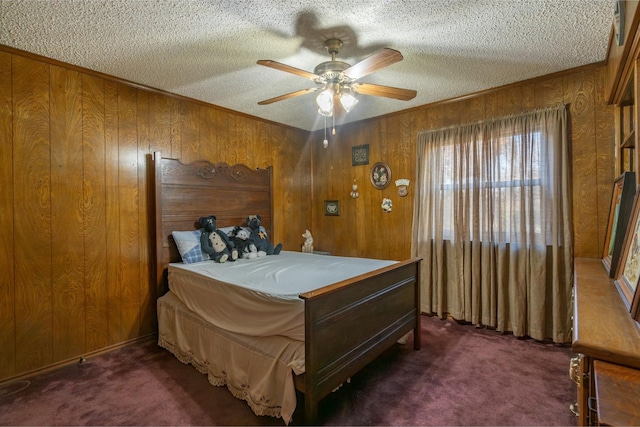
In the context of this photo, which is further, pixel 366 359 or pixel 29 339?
pixel 29 339

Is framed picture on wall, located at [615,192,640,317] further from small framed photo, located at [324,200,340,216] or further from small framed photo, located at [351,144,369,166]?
small framed photo, located at [324,200,340,216]

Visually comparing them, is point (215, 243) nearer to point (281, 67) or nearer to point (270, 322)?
point (270, 322)

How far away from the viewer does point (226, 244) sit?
10.7 ft

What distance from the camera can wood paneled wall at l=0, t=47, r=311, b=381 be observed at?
91.2 inches

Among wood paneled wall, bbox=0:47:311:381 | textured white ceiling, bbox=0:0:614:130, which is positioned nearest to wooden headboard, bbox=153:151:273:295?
wood paneled wall, bbox=0:47:311:381

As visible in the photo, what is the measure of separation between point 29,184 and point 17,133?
1.29ft

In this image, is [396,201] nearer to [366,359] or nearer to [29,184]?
[366,359]

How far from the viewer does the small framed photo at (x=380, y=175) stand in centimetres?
400

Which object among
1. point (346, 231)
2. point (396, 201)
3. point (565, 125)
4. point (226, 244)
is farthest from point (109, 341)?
point (565, 125)

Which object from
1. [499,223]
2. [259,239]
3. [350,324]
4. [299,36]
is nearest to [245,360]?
[350,324]

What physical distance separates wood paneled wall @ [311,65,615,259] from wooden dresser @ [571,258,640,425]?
5.60ft

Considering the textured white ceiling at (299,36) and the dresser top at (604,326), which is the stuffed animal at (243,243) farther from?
the dresser top at (604,326)

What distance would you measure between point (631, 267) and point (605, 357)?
822 mm

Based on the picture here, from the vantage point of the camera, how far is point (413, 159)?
3779 mm
